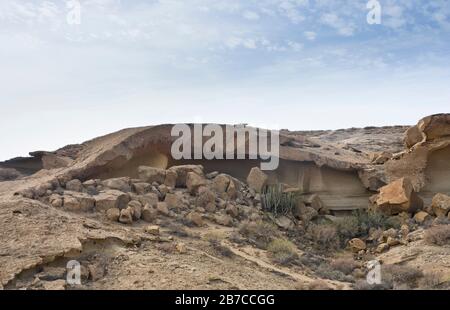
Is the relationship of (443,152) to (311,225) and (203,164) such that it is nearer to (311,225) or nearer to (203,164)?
(311,225)

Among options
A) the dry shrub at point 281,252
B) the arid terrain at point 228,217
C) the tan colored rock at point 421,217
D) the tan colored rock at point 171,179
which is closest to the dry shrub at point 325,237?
the arid terrain at point 228,217

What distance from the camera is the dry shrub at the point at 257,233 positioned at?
323 inches

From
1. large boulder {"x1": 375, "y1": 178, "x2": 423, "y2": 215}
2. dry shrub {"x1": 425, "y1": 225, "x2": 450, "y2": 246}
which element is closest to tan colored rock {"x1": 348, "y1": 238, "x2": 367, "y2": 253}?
dry shrub {"x1": 425, "y1": 225, "x2": 450, "y2": 246}

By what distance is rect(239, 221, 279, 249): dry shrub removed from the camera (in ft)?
26.9

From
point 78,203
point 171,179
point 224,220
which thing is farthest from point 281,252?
point 78,203

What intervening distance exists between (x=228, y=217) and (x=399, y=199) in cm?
423

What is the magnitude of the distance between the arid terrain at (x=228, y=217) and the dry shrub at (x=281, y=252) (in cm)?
→ 2

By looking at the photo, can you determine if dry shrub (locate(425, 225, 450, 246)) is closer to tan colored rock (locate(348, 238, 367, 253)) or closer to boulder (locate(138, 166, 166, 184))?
tan colored rock (locate(348, 238, 367, 253))

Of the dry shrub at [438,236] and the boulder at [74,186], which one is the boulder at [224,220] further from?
the dry shrub at [438,236]

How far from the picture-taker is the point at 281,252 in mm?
7703

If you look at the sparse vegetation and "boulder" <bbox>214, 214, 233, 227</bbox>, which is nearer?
"boulder" <bbox>214, 214, 233, 227</bbox>

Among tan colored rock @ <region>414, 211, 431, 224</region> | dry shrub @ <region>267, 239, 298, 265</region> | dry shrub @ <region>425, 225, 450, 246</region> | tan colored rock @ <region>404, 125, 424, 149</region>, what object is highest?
tan colored rock @ <region>404, 125, 424, 149</region>

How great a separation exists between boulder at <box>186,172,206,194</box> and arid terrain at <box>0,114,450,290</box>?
0.08 m
